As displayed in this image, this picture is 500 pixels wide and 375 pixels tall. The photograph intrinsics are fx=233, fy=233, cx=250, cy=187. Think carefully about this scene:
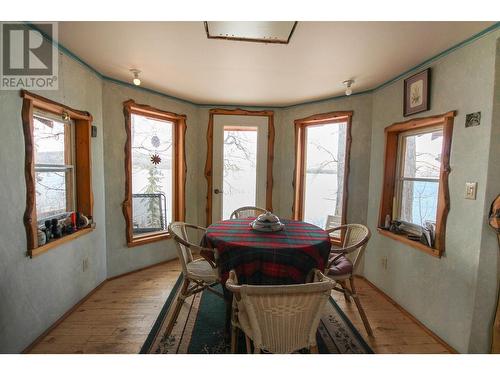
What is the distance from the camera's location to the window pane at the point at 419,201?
2.04 metres

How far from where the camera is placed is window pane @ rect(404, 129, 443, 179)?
202cm

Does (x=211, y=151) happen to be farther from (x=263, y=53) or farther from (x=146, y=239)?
(x=263, y=53)

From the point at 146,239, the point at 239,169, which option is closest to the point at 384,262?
the point at 239,169

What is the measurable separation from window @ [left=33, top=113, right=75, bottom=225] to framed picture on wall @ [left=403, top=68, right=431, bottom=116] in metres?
3.02

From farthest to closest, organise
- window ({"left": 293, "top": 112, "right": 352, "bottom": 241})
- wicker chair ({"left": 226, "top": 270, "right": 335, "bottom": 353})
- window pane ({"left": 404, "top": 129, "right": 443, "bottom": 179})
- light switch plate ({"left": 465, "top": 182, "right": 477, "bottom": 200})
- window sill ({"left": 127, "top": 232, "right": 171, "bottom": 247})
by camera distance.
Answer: window ({"left": 293, "top": 112, "right": 352, "bottom": 241}) < window sill ({"left": 127, "top": 232, "right": 171, "bottom": 247}) < window pane ({"left": 404, "top": 129, "right": 443, "bottom": 179}) < light switch plate ({"left": 465, "top": 182, "right": 477, "bottom": 200}) < wicker chair ({"left": 226, "top": 270, "right": 335, "bottom": 353})

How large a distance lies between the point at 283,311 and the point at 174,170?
263cm

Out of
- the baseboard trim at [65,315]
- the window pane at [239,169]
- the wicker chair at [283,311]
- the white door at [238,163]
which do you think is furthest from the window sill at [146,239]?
the wicker chair at [283,311]

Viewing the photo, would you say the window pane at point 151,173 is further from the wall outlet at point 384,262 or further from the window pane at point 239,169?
the wall outlet at point 384,262

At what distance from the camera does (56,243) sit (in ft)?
6.03

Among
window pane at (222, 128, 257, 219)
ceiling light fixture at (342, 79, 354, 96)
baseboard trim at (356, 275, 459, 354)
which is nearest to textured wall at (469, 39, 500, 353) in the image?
baseboard trim at (356, 275, 459, 354)

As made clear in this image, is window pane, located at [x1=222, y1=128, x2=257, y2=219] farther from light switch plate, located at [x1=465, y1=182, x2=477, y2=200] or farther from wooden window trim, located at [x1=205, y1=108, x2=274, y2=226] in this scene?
light switch plate, located at [x1=465, y1=182, x2=477, y2=200]

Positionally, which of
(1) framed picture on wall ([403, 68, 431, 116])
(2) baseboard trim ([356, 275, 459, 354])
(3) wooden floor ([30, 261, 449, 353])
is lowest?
(3) wooden floor ([30, 261, 449, 353])
